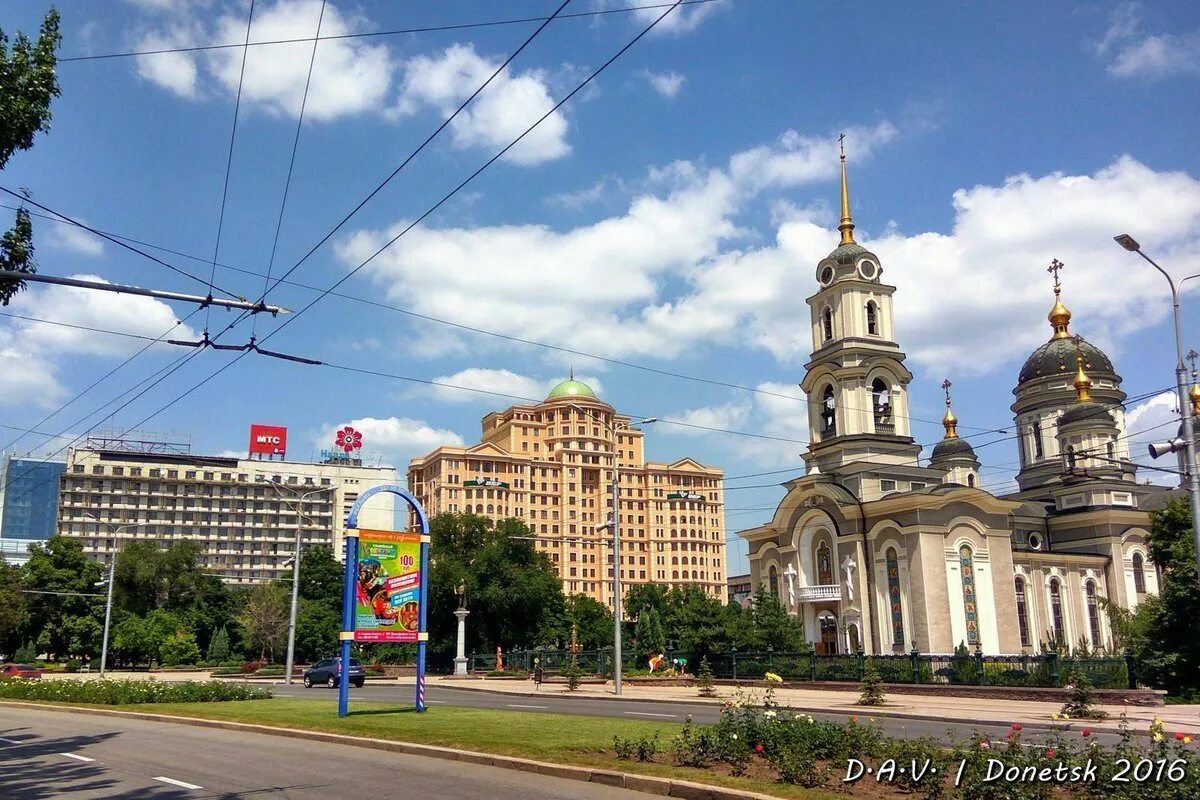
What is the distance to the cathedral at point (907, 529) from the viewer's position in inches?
2217

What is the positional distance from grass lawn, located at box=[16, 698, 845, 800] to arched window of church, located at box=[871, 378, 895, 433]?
45344 millimetres

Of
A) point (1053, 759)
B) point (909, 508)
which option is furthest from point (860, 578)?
Answer: point (1053, 759)

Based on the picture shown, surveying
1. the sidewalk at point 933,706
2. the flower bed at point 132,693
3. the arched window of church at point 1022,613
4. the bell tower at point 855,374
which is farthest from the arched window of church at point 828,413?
the flower bed at point 132,693

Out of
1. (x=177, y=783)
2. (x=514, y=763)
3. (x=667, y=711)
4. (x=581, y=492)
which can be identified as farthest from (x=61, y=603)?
(x=581, y=492)

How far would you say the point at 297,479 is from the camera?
143250 mm

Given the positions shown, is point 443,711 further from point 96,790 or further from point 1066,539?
point 1066,539

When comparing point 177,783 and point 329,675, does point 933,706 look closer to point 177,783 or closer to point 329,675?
point 177,783

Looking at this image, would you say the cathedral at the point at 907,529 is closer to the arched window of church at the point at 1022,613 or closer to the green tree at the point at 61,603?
the arched window of church at the point at 1022,613

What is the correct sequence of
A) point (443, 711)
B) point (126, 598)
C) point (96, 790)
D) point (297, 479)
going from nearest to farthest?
point (96, 790), point (443, 711), point (126, 598), point (297, 479)

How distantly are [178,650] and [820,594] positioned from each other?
147 feet

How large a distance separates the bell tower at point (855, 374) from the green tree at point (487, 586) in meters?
21.5

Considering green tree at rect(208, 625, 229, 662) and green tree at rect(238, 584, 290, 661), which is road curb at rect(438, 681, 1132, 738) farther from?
green tree at rect(208, 625, 229, 662)

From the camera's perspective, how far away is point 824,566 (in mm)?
61406

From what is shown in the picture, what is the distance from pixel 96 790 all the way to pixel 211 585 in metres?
82.7
